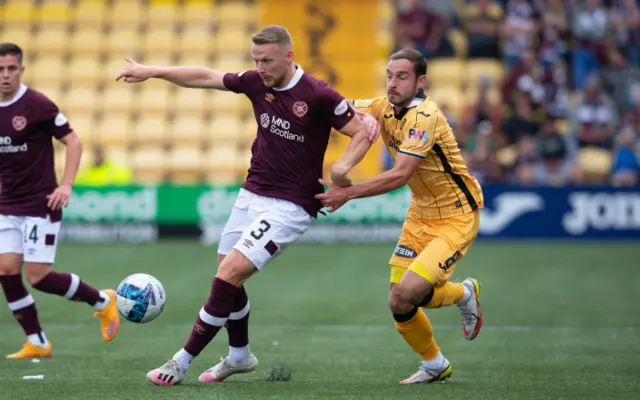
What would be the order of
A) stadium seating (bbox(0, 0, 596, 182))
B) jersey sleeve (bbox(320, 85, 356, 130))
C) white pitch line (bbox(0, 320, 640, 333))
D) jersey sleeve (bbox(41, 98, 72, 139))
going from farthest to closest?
stadium seating (bbox(0, 0, 596, 182)) → white pitch line (bbox(0, 320, 640, 333)) → jersey sleeve (bbox(41, 98, 72, 139)) → jersey sleeve (bbox(320, 85, 356, 130))

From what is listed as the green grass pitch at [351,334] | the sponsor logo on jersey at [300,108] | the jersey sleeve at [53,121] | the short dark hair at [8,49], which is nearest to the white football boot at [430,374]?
the green grass pitch at [351,334]

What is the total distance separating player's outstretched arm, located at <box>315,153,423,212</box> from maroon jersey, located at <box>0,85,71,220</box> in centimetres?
271

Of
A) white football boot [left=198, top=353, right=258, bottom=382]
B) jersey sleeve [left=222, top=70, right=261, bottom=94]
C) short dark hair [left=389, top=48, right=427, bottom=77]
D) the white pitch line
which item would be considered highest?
short dark hair [left=389, top=48, right=427, bottom=77]

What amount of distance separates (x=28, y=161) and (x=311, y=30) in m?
15.0

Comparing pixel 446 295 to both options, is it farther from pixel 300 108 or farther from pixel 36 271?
pixel 36 271

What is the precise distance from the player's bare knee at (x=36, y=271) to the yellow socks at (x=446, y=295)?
320 cm

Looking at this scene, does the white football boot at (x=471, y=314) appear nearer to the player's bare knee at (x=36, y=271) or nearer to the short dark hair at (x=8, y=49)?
the player's bare knee at (x=36, y=271)

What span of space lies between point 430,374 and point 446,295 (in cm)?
58

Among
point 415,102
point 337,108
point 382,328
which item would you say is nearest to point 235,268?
point 337,108

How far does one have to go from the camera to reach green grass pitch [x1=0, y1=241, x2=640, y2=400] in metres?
7.58

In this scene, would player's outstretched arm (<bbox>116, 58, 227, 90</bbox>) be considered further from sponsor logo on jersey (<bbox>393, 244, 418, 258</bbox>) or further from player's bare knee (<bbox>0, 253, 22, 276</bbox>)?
player's bare knee (<bbox>0, 253, 22, 276</bbox>)

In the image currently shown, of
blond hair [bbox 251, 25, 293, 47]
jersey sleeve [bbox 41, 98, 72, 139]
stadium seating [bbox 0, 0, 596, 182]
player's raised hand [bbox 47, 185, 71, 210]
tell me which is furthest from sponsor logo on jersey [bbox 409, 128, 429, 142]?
→ stadium seating [bbox 0, 0, 596, 182]

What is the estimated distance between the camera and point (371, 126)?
759 cm

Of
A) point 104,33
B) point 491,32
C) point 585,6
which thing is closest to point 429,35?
point 491,32
